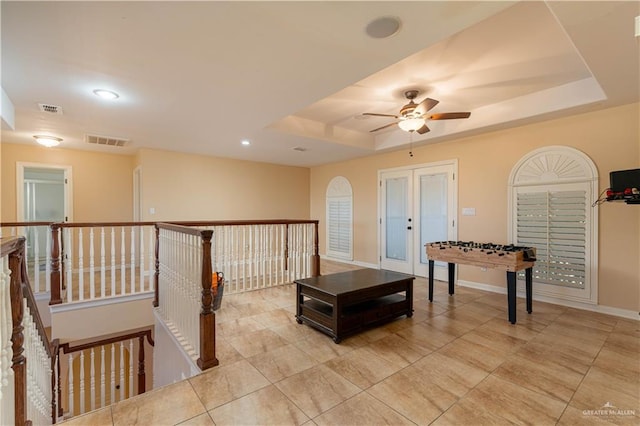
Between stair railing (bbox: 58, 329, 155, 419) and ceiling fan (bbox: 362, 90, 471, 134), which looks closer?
ceiling fan (bbox: 362, 90, 471, 134)

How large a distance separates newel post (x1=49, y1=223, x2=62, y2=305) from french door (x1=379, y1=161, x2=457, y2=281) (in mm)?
5345

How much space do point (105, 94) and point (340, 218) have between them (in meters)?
5.28

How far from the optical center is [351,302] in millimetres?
3027

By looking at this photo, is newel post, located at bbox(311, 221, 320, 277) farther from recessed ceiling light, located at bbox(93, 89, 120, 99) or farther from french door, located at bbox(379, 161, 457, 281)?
recessed ceiling light, located at bbox(93, 89, 120, 99)

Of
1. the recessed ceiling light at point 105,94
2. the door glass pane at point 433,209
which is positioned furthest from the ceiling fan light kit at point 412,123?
the recessed ceiling light at point 105,94

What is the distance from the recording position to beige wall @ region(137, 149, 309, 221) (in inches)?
225

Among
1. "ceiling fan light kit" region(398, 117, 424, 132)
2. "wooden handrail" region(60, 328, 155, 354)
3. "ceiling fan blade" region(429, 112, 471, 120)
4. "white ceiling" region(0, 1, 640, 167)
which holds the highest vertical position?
"white ceiling" region(0, 1, 640, 167)

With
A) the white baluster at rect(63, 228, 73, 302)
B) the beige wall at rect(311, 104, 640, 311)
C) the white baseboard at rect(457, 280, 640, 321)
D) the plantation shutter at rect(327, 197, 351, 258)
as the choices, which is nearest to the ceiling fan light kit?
the beige wall at rect(311, 104, 640, 311)

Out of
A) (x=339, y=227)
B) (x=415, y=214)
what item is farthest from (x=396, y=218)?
(x=339, y=227)

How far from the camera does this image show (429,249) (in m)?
4.20

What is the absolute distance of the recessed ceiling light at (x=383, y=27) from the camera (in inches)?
77.8

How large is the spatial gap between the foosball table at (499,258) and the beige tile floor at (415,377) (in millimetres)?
369

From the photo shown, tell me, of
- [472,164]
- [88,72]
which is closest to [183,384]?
[88,72]

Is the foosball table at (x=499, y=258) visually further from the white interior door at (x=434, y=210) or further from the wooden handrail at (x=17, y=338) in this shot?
the wooden handrail at (x=17, y=338)
